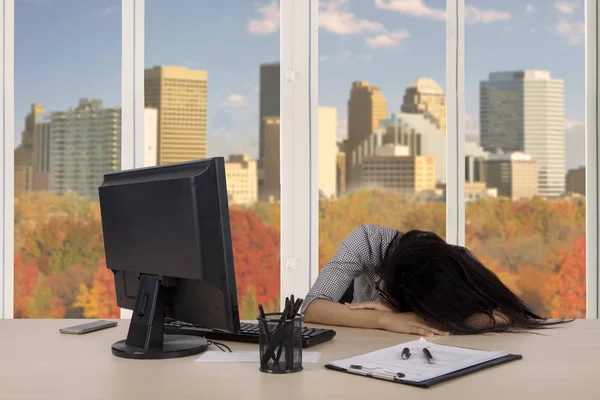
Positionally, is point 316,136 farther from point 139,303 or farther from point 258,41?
point 139,303

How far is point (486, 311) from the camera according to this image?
1.98 m

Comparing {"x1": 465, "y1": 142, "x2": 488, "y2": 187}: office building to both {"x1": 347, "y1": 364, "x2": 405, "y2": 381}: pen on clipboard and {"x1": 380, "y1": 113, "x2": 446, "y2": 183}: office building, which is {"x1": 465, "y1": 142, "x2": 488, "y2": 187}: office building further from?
{"x1": 347, "y1": 364, "x2": 405, "y2": 381}: pen on clipboard

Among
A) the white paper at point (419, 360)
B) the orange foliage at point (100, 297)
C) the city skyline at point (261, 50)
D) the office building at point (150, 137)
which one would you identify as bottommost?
the orange foliage at point (100, 297)

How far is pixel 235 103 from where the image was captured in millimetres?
3605

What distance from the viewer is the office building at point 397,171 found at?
3.58 m

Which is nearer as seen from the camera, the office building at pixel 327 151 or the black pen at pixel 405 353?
the black pen at pixel 405 353

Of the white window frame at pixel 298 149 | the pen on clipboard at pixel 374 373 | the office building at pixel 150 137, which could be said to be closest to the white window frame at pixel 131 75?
the office building at pixel 150 137

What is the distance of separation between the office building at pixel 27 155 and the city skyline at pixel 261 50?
44 millimetres

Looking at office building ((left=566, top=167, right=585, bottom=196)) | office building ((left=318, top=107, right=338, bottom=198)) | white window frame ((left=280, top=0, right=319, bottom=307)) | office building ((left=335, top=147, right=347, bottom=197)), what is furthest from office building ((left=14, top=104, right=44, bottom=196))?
office building ((left=566, top=167, right=585, bottom=196))

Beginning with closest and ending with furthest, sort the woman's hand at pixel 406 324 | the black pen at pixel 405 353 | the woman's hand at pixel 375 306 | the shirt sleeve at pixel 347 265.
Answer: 1. the black pen at pixel 405 353
2. the woman's hand at pixel 406 324
3. the woman's hand at pixel 375 306
4. the shirt sleeve at pixel 347 265

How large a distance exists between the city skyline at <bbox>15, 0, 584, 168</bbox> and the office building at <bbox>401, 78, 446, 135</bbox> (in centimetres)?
4

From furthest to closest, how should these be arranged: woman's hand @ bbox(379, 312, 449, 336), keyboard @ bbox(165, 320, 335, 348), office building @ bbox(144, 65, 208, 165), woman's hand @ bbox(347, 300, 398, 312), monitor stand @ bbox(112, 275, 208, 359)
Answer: office building @ bbox(144, 65, 208, 165) → woman's hand @ bbox(347, 300, 398, 312) → woman's hand @ bbox(379, 312, 449, 336) → keyboard @ bbox(165, 320, 335, 348) → monitor stand @ bbox(112, 275, 208, 359)

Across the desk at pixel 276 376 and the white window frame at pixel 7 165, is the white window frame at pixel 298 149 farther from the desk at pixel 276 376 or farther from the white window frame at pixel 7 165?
the desk at pixel 276 376

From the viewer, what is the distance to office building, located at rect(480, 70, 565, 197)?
11.6 feet
